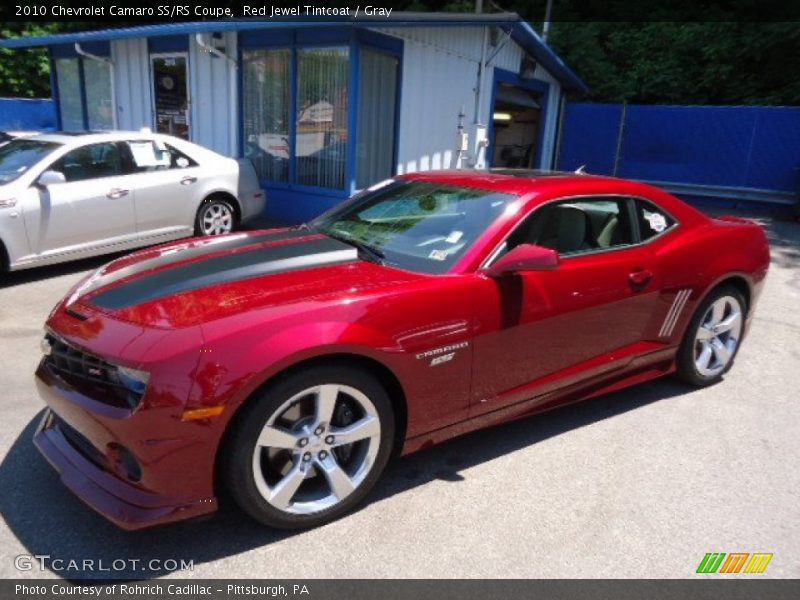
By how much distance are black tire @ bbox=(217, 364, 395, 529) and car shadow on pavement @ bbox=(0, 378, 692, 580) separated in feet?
0.44

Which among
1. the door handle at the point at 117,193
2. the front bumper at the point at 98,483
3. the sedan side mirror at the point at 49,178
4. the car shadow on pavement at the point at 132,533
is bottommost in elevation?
the car shadow on pavement at the point at 132,533

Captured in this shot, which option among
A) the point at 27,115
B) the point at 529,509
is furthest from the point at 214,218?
the point at 27,115

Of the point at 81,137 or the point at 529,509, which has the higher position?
the point at 81,137

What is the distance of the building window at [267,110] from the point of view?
9617mm

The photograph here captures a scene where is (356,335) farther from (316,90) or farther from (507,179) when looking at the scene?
(316,90)

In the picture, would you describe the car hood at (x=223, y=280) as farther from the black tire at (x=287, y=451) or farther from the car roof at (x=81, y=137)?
the car roof at (x=81, y=137)

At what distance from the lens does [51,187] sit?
613 cm

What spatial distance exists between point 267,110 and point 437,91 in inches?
110

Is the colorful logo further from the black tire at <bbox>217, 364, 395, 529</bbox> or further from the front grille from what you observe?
the front grille

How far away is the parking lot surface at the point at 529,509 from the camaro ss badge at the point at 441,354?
661mm

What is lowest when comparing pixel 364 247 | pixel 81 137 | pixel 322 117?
pixel 364 247

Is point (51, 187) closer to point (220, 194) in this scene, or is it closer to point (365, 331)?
point (220, 194)

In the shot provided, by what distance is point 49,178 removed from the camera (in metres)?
6.00

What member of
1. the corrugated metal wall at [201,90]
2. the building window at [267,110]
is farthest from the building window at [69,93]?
the building window at [267,110]
